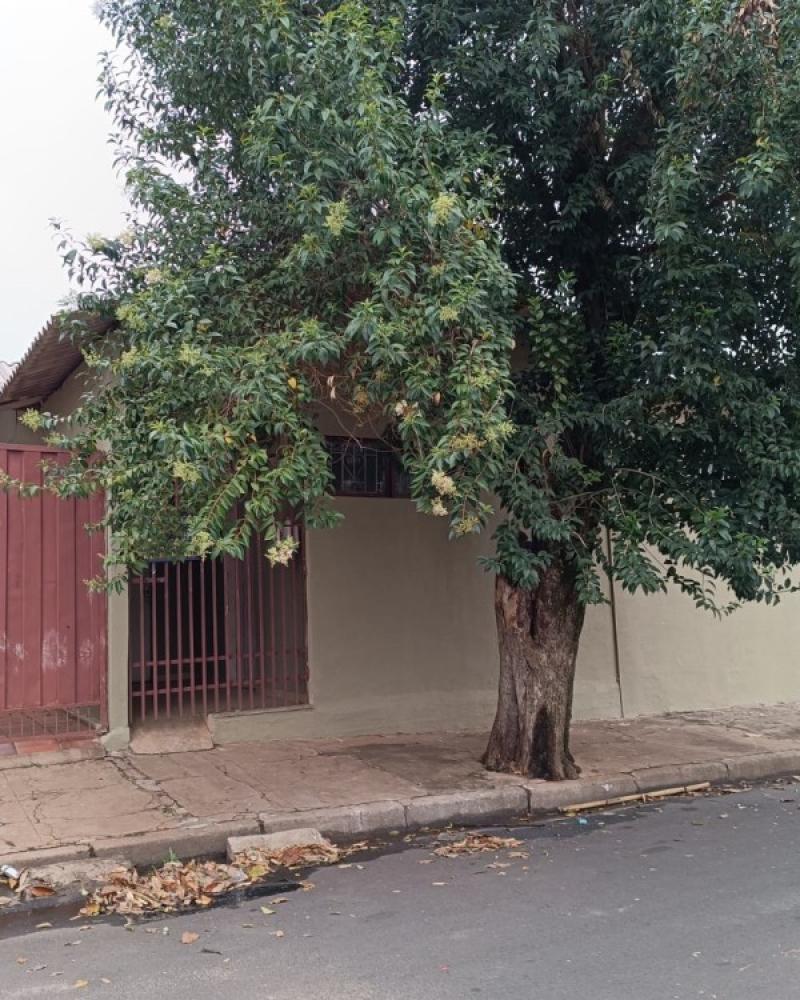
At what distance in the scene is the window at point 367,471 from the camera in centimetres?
960

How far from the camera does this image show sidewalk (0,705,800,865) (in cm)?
598

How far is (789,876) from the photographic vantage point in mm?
5285

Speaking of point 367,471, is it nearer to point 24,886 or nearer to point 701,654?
point 701,654

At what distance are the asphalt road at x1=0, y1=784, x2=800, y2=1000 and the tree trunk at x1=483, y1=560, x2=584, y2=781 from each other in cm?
174

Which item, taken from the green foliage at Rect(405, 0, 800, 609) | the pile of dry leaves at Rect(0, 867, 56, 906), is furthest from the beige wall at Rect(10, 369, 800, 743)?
the pile of dry leaves at Rect(0, 867, 56, 906)

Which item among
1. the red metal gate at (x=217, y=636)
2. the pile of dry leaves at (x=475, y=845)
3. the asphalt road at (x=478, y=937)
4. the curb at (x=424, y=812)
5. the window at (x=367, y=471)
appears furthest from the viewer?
the window at (x=367, y=471)

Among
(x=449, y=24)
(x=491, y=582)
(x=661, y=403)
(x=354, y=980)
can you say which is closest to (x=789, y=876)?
(x=354, y=980)

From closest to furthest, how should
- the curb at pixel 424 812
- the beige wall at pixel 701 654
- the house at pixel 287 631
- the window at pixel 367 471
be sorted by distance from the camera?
1. the curb at pixel 424 812
2. the house at pixel 287 631
3. the window at pixel 367 471
4. the beige wall at pixel 701 654

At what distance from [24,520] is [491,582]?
494 centimetres

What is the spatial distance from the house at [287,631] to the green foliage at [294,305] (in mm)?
2073

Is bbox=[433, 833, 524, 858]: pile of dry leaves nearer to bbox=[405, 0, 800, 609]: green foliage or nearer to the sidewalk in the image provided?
the sidewalk

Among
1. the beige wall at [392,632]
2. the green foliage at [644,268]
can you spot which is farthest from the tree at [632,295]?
the beige wall at [392,632]

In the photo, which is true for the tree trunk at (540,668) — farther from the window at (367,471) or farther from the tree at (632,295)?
the window at (367,471)

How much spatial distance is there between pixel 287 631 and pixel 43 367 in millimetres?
4229
